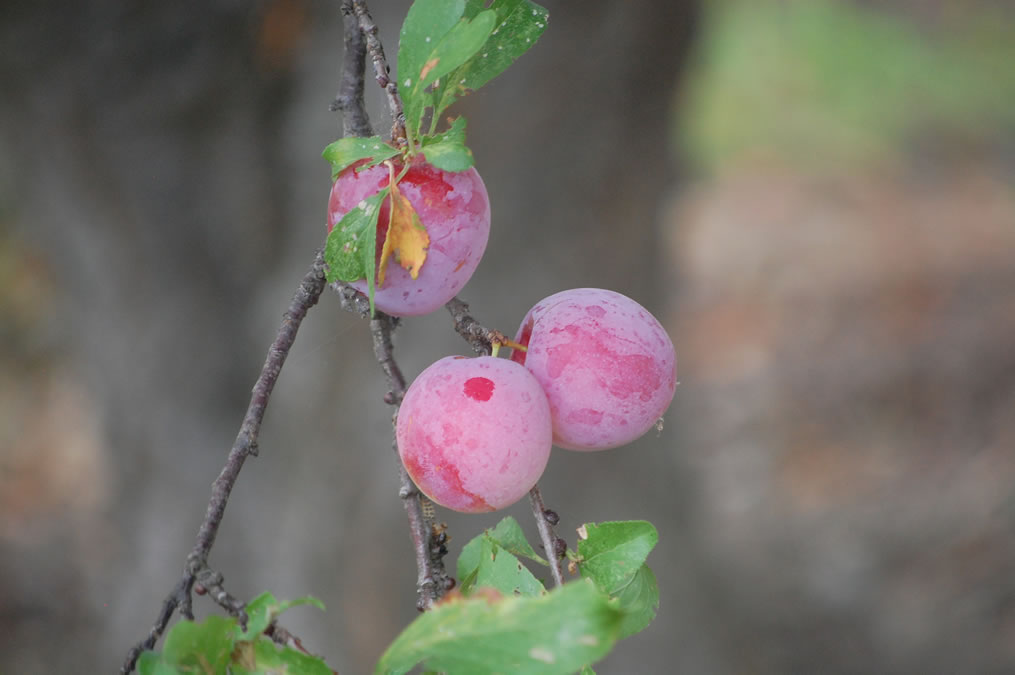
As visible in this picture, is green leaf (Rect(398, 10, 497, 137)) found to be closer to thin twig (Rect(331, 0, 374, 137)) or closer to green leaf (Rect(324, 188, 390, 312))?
green leaf (Rect(324, 188, 390, 312))

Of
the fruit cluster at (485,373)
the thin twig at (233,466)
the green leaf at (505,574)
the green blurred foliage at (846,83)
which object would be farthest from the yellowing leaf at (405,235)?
the green blurred foliage at (846,83)

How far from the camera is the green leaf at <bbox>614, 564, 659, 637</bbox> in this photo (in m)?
0.64

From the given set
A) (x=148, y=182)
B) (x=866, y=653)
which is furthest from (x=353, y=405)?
(x=866, y=653)

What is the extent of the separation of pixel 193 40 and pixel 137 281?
0.58 m

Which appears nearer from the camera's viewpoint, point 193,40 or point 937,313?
point 193,40

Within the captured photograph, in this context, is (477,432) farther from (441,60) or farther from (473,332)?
(441,60)

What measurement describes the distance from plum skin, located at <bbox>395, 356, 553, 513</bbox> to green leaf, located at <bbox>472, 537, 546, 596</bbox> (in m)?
0.03

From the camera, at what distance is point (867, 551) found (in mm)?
2984

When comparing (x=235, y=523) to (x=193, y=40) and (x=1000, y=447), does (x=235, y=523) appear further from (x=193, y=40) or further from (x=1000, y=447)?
(x=1000, y=447)

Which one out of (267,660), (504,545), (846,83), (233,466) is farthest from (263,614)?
(846,83)

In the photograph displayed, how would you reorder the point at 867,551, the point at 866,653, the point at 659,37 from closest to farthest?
the point at 659,37 < the point at 866,653 < the point at 867,551

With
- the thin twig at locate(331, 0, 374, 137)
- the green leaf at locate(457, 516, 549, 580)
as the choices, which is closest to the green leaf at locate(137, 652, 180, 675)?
the green leaf at locate(457, 516, 549, 580)

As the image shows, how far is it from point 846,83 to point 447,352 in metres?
5.19

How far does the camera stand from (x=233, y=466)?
0.59m
